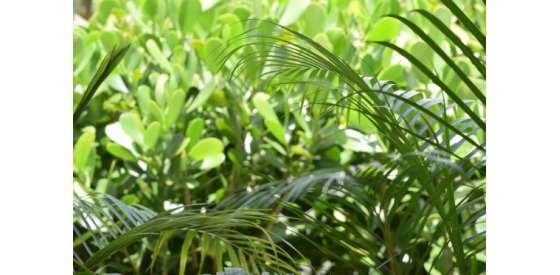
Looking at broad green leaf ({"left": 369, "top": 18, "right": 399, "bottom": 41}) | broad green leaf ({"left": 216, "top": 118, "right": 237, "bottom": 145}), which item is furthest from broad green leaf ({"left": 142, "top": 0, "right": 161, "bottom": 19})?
broad green leaf ({"left": 369, "top": 18, "right": 399, "bottom": 41})

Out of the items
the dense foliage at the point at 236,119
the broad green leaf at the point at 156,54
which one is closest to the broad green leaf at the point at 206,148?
the dense foliage at the point at 236,119

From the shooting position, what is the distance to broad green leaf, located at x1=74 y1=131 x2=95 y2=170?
0.99 metres

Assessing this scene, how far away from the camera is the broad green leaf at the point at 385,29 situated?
3.62 feet

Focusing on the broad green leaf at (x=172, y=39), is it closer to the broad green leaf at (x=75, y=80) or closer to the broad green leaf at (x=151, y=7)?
the broad green leaf at (x=151, y=7)

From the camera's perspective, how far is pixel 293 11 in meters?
1.16

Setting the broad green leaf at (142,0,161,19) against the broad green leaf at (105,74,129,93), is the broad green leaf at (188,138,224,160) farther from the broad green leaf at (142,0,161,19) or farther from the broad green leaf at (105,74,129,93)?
A: the broad green leaf at (142,0,161,19)

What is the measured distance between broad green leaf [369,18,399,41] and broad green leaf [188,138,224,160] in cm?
48

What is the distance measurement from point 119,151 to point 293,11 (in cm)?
56

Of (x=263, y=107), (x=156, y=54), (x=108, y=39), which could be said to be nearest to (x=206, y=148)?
(x=263, y=107)

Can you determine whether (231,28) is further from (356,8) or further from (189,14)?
(356,8)
